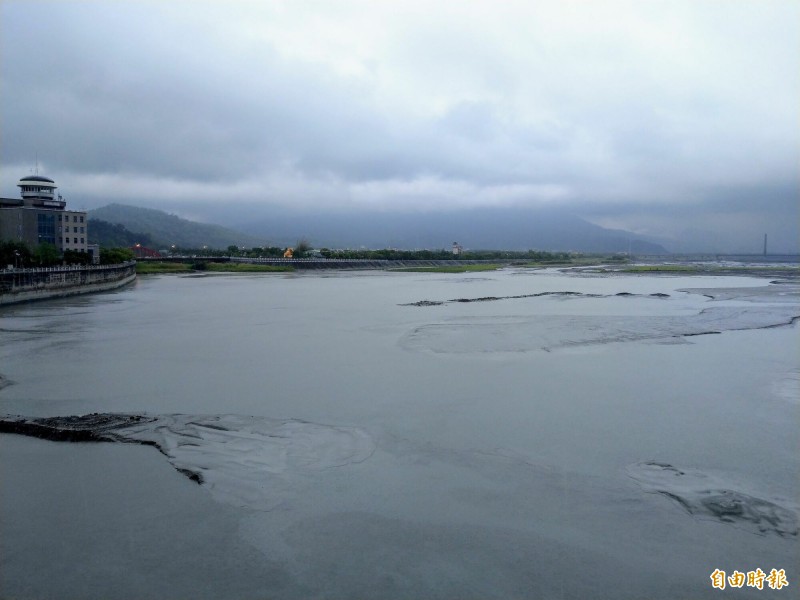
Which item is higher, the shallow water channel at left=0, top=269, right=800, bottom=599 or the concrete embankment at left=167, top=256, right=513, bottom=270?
the concrete embankment at left=167, top=256, right=513, bottom=270

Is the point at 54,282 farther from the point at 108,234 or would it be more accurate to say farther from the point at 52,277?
the point at 108,234

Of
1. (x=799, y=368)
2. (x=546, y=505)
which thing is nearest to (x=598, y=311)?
(x=799, y=368)

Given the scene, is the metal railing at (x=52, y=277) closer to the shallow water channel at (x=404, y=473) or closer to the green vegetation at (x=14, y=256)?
the green vegetation at (x=14, y=256)

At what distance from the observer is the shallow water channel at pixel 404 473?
382 cm

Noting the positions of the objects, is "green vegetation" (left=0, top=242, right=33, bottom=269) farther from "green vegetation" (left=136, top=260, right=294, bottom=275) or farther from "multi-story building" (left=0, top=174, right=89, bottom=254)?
"green vegetation" (left=136, top=260, right=294, bottom=275)

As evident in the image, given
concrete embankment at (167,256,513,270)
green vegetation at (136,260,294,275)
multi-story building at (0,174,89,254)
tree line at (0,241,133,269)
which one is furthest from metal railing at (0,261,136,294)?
concrete embankment at (167,256,513,270)

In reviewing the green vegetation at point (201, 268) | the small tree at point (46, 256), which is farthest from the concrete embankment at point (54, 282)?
the green vegetation at point (201, 268)

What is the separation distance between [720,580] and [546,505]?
1.29 meters

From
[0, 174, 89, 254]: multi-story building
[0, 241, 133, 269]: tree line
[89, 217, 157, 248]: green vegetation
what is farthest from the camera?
[89, 217, 157, 248]: green vegetation

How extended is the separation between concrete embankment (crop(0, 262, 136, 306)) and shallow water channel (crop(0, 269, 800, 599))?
35.7 feet

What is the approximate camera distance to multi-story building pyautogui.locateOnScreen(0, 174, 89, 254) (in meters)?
38.2

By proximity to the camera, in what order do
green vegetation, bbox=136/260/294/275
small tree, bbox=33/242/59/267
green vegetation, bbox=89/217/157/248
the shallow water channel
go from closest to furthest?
the shallow water channel → small tree, bbox=33/242/59/267 → green vegetation, bbox=136/260/294/275 → green vegetation, bbox=89/217/157/248

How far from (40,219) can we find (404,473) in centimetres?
4209

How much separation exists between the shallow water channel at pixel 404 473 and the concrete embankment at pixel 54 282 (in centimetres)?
1090
